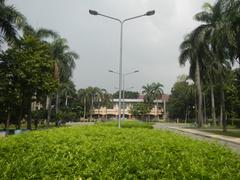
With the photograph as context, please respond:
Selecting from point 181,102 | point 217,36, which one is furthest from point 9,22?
point 181,102

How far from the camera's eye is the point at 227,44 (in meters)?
36.4

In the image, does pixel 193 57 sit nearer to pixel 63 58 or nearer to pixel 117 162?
pixel 63 58

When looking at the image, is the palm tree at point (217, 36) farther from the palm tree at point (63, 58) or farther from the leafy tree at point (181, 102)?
the leafy tree at point (181, 102)

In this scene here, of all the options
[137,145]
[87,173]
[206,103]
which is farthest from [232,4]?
[206,103]

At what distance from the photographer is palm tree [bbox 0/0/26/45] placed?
26.5m

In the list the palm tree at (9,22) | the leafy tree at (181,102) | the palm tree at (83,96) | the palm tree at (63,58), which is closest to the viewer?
the palm tree at (9,22)

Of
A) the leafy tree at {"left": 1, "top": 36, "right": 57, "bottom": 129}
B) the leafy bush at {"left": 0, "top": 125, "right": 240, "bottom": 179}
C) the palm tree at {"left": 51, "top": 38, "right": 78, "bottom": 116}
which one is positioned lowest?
the leafy bush at {"left": 0, "top": 125, "right": 240, "bottom": 179}

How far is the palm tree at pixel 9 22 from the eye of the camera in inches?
1044

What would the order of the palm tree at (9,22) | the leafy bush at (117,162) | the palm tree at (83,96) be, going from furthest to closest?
the palm tree at (83,96) → the palm tree at (9,22) → the leafy bush at (117,162)

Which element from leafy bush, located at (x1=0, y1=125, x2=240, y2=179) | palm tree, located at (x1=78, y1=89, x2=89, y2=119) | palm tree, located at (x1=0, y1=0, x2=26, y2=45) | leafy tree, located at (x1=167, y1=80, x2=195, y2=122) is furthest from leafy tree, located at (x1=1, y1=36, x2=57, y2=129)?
palm tree, located at (x1=78, y1=89, x2=89, y2=119)

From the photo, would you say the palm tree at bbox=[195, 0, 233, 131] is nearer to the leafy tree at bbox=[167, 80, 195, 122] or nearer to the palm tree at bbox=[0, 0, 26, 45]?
the palm tree at bbox=[0, 0, 26, 45]

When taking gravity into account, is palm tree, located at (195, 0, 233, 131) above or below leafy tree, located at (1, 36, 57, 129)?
above

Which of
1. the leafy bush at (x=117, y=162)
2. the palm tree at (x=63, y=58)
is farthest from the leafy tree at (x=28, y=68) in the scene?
the leafy bush at (x=117, y=162)

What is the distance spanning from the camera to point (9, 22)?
87.7ft
